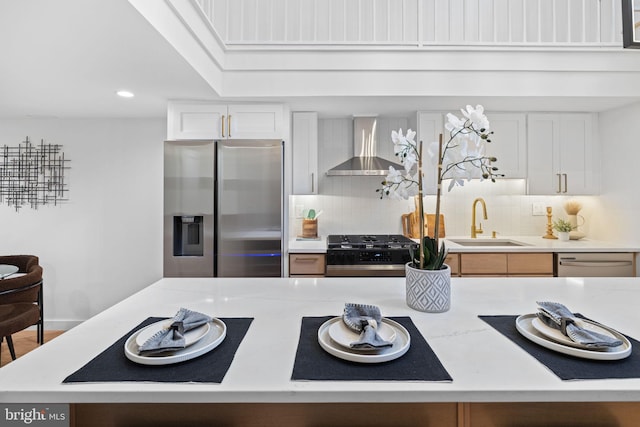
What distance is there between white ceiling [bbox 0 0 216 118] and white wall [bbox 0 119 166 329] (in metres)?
0.38

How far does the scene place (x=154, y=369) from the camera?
2.54ft

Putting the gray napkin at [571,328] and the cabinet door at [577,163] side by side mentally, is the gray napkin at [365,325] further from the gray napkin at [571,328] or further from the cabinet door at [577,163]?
the cabinet door at [577,163]

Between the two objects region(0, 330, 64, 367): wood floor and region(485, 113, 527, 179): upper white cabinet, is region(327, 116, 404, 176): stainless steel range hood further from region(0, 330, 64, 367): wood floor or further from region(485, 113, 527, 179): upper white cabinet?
region(0, 330, 64, 367): wood floor

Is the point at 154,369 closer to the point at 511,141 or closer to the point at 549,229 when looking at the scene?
the point at 511,141

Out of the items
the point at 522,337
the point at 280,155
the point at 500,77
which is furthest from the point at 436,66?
the point at 522,337

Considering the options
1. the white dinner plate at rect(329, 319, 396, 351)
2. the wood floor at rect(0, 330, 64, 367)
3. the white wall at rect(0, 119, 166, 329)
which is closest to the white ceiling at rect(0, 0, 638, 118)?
the white wall at rect(0, 119, 166, 329)

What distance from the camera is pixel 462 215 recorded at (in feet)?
11.1

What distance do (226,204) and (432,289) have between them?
2022 millimetres

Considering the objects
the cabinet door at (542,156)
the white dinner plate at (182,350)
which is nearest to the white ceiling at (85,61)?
the white dinner plate at (182,350)

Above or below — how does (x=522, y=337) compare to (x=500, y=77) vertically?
below

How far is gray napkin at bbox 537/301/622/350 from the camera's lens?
811mm

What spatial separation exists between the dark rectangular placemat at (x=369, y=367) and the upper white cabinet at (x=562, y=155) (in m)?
2.91

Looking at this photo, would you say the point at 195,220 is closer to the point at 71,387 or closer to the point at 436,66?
the point at 71,387

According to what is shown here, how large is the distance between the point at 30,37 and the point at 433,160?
2.13 m
